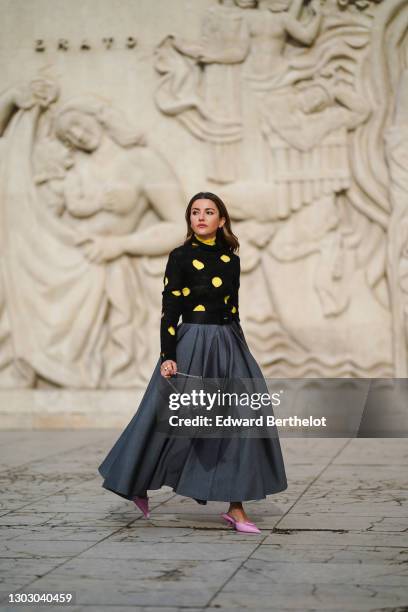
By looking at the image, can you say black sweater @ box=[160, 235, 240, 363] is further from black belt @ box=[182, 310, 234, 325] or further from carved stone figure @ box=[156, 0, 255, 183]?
carved stone figure @ box=[156, 0, 255, 183]

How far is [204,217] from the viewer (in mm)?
3967

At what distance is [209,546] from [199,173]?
526 centimetres

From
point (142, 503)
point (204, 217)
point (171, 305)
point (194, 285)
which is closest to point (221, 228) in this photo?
point (204, 217)

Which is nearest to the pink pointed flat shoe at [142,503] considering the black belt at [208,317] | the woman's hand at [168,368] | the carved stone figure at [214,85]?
the woman's hand at [168,368]

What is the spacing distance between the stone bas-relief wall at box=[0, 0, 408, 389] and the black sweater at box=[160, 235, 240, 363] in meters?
4.26

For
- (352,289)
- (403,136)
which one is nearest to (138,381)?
(352,289)

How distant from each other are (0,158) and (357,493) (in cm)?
515

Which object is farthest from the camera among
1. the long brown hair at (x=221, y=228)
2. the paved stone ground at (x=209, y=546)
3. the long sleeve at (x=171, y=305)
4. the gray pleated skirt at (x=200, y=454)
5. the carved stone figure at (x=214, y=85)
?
the carved stone figure at (x=214, y=85)

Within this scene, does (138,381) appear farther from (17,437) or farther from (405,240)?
(405,240)

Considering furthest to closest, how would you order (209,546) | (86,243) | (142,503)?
(86,243)
(142,503)
(209,546)

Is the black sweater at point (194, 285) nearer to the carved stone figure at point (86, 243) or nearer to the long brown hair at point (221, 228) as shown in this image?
the long brown hair at point (221, 228)

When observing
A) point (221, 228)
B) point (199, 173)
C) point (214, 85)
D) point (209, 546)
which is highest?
point (214, 85)

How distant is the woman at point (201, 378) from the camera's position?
147 inches

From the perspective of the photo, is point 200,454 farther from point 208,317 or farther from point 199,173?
point 199,173
